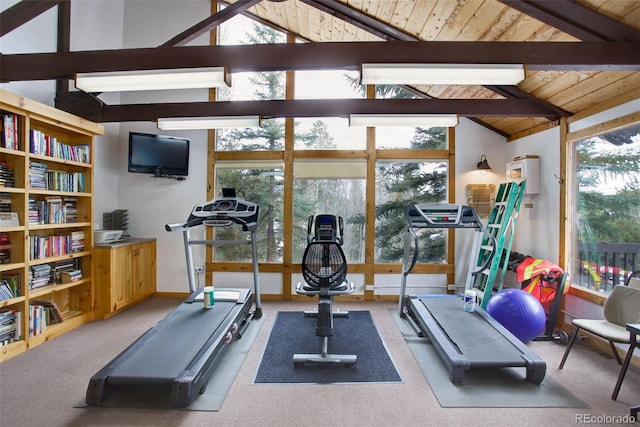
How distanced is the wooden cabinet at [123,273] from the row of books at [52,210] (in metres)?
0.53

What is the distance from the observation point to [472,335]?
2.95 meters

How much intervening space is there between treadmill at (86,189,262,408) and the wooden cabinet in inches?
41.7

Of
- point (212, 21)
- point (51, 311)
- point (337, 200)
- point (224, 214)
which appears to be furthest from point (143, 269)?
point (212, 21)

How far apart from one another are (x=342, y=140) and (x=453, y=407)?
12.6ft

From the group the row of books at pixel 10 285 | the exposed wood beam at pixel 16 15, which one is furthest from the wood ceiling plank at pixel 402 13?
the row of books at pixel 10 285

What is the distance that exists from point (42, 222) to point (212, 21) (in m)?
3.57

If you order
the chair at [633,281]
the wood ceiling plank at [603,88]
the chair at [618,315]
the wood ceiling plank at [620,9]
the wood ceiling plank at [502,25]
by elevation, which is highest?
the wood ceiling plank at [502,25]

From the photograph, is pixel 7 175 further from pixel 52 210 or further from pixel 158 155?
pixel 158 155

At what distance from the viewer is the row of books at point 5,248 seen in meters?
2.90

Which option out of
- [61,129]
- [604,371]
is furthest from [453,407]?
[61,129]

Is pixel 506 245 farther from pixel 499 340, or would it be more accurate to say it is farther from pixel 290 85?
pixel 290 85

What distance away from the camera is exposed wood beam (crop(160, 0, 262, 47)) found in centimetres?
425

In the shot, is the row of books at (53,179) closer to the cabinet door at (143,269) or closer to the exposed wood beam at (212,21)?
the cabinet door at (143,269)

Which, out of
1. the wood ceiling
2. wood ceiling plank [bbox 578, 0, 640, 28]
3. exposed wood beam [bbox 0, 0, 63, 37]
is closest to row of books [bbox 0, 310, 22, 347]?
the wood ceiling
